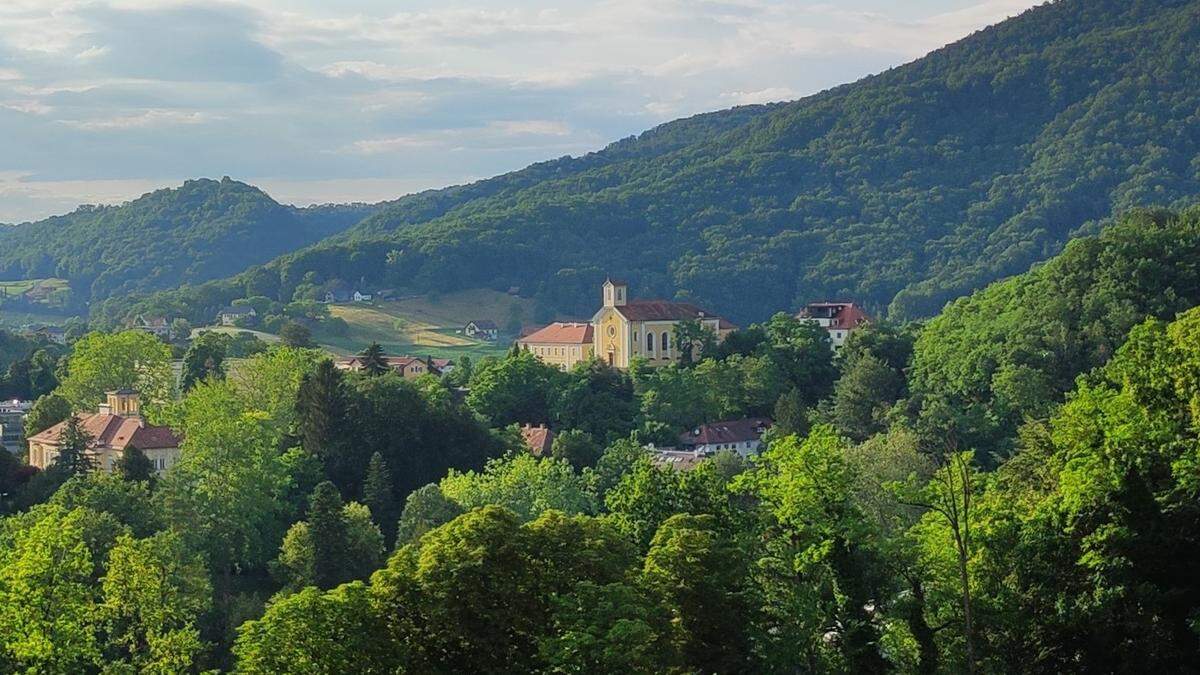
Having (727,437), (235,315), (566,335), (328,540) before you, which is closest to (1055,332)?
(727,437)

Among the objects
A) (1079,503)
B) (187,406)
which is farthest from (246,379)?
(1079,503)

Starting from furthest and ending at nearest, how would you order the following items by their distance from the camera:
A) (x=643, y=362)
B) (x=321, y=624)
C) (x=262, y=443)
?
(x=643, y=362), (x=262, y=443), (x=321, y=624)

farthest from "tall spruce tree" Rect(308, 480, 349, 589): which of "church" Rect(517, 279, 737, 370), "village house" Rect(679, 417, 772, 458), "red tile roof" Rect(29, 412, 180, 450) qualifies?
"church" Rect(517, 279, 737, 370)

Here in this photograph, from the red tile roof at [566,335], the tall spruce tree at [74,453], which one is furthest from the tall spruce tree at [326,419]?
the red tile roof at [566,335]

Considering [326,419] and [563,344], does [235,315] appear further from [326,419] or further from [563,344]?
[326,419]

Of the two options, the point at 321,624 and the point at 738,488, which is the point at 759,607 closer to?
the point at 738,488

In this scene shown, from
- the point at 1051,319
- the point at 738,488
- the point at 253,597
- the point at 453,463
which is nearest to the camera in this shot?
the point at 738,488
